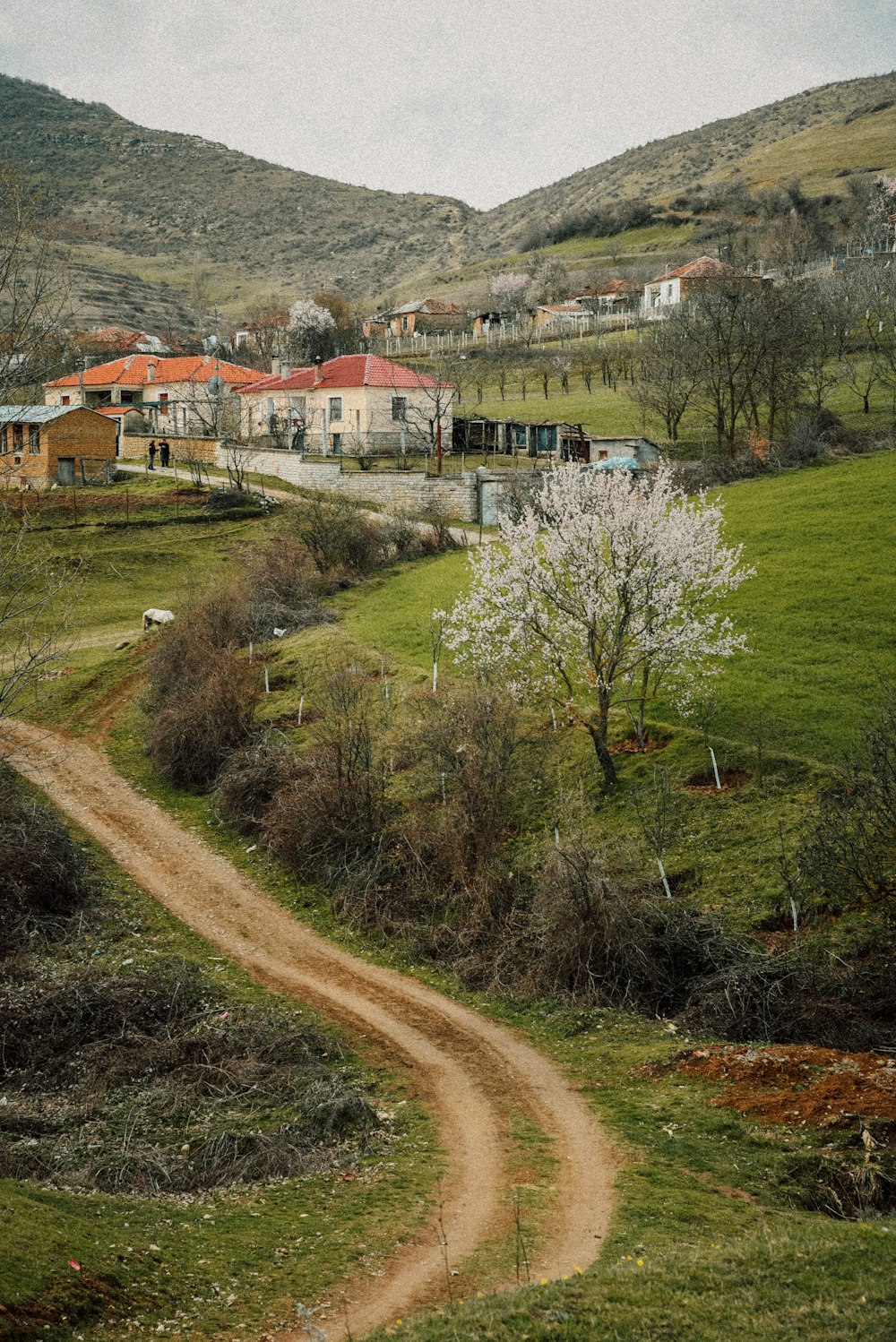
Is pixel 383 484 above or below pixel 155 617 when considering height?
above

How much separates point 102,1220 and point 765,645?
20758 millimetres

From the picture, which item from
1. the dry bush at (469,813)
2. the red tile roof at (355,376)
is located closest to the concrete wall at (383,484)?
the red tile roof at (355,376)

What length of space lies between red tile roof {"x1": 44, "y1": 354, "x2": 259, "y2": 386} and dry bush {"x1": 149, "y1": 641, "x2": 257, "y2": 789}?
1847 inches

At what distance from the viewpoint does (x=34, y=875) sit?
2302cm

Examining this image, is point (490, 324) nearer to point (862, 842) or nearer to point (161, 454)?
point (161, 454)

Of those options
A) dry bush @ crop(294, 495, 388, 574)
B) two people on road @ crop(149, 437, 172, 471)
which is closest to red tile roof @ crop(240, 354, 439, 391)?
two people on road @ crop(149, 437, 172, 471)

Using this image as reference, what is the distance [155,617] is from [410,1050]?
85.3ft

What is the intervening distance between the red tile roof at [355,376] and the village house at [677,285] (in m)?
28.3

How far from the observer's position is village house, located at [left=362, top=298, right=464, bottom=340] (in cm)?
10894

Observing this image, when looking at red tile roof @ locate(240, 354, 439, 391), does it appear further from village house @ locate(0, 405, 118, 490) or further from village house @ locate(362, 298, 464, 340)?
village house @ locate(362, 298, 464, 340)

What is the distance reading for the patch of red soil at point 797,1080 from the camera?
46.7 ft

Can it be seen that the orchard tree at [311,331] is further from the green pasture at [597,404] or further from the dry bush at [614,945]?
the dry bush at [614,945]

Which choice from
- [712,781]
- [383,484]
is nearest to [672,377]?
[383,484]

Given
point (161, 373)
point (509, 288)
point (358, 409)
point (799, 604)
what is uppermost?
point (509, 288)
